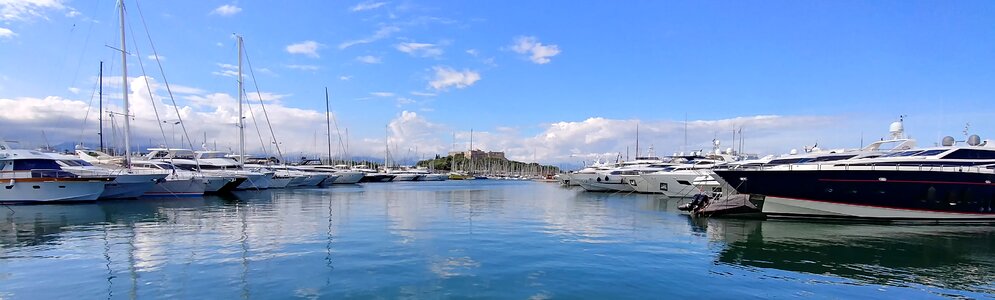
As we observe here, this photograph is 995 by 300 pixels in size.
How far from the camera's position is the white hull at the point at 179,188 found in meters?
42.2

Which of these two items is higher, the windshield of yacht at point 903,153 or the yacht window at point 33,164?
the windshield of yacht at point 903,153

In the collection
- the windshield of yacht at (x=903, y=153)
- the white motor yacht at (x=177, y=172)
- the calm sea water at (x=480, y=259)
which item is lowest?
the calm sea water at (x=480, y=259)

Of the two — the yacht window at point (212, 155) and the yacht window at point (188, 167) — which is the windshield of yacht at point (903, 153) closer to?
the yacht window at point (188, 167)

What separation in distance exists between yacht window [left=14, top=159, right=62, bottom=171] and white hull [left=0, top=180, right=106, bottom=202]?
1.77m

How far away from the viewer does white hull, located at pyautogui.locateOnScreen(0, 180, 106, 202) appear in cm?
3369

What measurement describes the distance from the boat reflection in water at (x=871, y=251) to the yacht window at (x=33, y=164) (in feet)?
139

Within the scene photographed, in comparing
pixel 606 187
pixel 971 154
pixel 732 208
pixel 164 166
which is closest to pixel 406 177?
pixel 606 187

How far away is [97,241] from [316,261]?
9.46 metres

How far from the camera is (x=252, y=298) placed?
10383mm

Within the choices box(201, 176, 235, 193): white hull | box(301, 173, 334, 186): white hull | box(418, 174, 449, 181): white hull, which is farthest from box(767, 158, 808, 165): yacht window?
box(418, 174, 449, 181): white hull

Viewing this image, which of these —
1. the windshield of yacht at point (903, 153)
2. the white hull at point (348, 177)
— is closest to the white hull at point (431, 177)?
the white hull at point (348, 177)

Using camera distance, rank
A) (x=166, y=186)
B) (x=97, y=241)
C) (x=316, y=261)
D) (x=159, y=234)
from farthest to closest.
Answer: (x=166, y=186) < (x=159, y=234) < (x=97, y=241) < (x=316, y=261)

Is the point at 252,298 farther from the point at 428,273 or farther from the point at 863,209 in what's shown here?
the point at 863,209

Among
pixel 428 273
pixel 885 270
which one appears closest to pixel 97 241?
pixel 428 273
